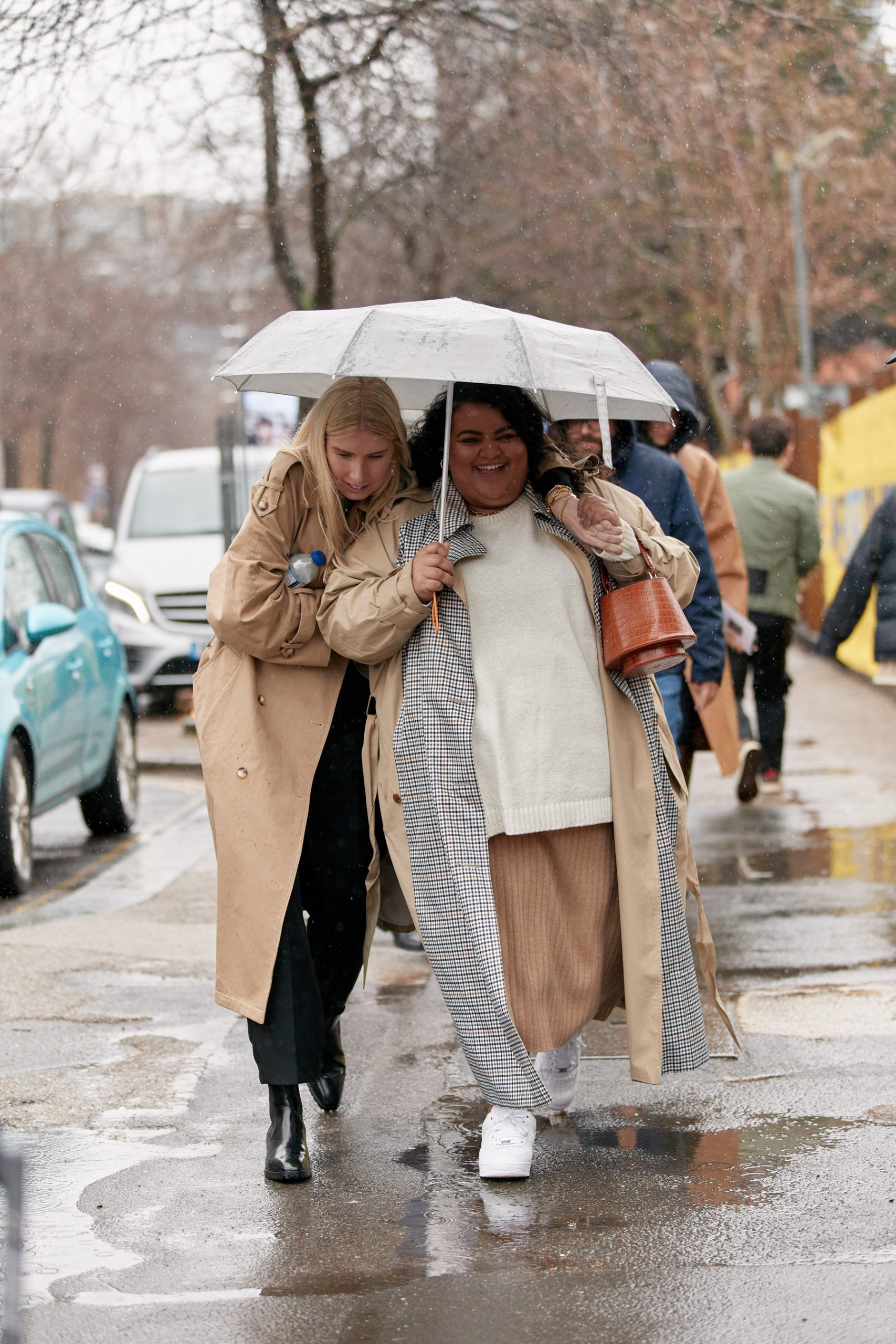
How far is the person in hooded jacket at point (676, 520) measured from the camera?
19.0 feet

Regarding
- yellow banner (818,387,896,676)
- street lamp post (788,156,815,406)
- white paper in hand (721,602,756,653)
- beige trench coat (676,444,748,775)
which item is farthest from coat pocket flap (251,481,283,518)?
street lamp post (788,156,815,406)

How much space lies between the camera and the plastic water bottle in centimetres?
408

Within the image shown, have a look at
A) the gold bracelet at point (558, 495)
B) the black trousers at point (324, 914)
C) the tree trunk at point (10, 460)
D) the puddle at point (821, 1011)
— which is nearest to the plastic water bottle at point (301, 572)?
the black trousers at point (324, 914)

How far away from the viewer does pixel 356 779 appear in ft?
13.8

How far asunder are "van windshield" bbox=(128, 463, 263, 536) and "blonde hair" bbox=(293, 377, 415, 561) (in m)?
11.7

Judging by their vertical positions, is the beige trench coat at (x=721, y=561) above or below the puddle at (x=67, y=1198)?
above

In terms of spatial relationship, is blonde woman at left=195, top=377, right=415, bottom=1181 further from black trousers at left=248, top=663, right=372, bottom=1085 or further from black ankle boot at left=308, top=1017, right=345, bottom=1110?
black ankle boot at left=308, top=1017, right=345, bottom=1110

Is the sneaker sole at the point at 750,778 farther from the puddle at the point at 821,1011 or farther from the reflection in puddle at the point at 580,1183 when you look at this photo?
the reflection in puddle at the point at 580,1183

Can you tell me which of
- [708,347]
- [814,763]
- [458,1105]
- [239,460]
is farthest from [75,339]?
[458,1105]

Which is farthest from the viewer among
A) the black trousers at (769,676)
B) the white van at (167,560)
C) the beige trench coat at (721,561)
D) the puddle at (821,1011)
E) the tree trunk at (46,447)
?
the tree trunk at (46,447)

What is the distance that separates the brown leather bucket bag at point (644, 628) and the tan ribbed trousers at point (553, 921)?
16.2 inches

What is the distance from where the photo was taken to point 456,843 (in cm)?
400

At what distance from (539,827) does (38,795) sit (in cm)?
461

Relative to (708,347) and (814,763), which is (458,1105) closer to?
(814,763)
